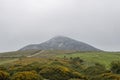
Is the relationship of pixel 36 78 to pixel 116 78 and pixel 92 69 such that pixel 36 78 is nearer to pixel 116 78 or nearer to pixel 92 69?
pixel 116 78

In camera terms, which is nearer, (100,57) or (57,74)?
(57,74)

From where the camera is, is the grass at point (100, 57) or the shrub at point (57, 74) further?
the grass at point (100, 57)

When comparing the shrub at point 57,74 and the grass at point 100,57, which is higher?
the grass at point 100,57

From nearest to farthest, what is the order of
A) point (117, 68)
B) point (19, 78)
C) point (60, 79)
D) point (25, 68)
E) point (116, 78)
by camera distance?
1. point (19, 78)
2. point (116, 78)
3. point (60, 79)
4. point (25, 68)
5. point (117, 68)

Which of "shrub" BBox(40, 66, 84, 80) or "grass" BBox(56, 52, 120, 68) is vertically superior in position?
"grass" BBox(56, 52, 120, 68)

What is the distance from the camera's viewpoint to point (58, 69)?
41438mm

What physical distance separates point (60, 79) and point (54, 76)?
85cm

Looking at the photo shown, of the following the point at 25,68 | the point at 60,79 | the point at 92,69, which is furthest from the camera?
the point at 92,69

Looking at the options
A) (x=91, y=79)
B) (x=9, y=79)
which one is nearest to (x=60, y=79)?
(x=91, y=79)

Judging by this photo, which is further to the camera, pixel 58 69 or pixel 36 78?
pixel 58 69

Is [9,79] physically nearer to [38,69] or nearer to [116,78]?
[38,69]

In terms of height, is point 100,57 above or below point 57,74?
above

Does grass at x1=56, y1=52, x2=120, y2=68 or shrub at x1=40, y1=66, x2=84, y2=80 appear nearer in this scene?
shrub at x1=40, y1=66, x2=84, y2=80

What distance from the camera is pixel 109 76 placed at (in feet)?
125
